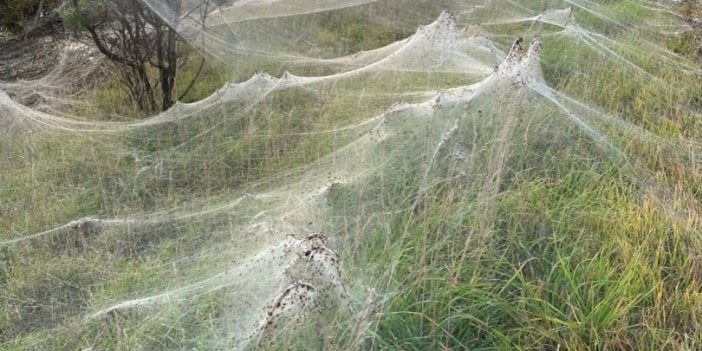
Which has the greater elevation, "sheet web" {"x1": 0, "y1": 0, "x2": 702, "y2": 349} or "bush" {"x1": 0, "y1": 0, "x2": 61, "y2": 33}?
"bush" {"x1": 0, "y1": 0, "x2": 61, "y2": 33}

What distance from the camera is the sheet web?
2438mm

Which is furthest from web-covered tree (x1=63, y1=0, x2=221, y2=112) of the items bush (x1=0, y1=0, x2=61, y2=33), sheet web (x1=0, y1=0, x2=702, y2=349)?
bush (x1=0, y1=0, x2=61, y2=33)

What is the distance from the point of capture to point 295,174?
3.65m

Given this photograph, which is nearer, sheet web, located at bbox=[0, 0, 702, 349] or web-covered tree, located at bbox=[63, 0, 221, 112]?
sheet web, located at bbox=[0, 0, 702, 349]

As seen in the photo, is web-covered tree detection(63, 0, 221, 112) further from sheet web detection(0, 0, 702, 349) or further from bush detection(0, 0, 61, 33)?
bush detection(0, 0, 61, 33)

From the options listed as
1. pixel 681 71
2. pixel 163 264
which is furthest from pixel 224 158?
pixel 681 71

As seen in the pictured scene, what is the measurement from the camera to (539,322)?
251 cm

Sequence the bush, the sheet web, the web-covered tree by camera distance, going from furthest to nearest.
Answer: the bush < the web-covered tree < the sheet web

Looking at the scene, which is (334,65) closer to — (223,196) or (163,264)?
(223,196)

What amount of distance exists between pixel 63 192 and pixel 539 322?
2.86 meters

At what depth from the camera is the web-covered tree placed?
4.79 metres

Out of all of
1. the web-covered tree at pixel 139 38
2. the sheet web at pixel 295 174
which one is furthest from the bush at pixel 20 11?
the web-covered tree at pixel 139 38

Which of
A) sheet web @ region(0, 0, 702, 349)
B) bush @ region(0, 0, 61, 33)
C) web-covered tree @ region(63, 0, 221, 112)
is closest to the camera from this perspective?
sheet web @ region(0, 0, 702, 349)

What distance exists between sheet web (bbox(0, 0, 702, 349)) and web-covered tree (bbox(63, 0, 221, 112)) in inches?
6.4
